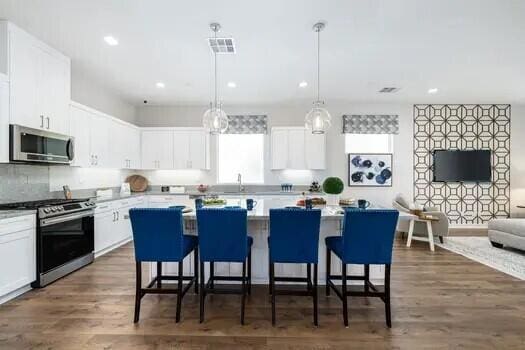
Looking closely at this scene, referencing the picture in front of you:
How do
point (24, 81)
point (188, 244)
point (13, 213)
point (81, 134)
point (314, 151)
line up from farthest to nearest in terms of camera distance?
point (314, 151) → point (81, 134) → point (24, 81) → point (13, 213) → point (188, 244)

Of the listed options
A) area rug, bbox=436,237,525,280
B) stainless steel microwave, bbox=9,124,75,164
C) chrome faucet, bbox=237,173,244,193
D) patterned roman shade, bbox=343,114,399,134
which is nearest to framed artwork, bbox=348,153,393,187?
patterned roman shade, bbox=343,114,399,134

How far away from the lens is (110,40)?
3660 millimetres

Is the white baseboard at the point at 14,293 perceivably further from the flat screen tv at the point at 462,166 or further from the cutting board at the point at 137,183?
the flat screen tv at the point at 462,166

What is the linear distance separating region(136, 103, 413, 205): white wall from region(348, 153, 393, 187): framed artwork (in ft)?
0.41

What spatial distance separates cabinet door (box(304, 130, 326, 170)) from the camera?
6641 millimetres

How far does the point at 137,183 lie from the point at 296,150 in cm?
381

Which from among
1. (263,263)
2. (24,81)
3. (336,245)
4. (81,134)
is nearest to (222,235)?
(263,263)

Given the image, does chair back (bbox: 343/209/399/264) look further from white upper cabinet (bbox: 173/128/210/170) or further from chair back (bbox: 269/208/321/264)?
white upper cabinet (bbox: 173/128/210/170)

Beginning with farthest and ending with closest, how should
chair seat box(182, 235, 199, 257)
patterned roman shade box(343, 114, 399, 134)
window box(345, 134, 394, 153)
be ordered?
window box(345, 134, 394, 153)
patterned roman shade box(343, 114, 399, 134)
chair seat box(182, 235, 199, 257)

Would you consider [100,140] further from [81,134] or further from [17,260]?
[17,260]

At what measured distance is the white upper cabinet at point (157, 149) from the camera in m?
6.68

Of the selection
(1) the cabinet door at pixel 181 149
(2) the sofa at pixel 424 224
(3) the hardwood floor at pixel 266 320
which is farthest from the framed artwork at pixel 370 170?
(1) the cabinet door at pixel 181 149

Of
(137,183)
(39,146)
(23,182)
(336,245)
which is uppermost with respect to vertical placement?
(39,146)

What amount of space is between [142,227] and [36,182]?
8.34ft
